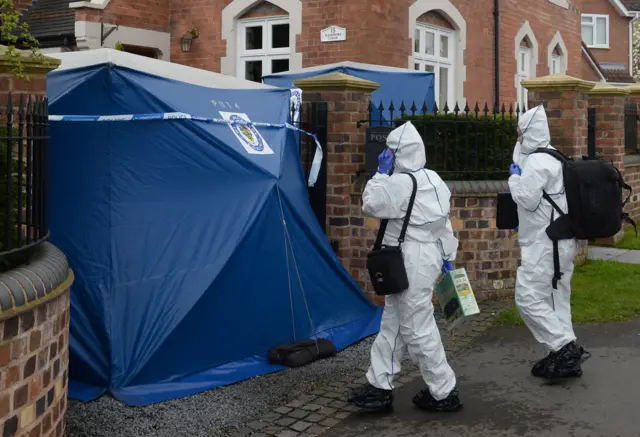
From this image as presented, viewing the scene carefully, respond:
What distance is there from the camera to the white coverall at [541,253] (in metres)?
6.25

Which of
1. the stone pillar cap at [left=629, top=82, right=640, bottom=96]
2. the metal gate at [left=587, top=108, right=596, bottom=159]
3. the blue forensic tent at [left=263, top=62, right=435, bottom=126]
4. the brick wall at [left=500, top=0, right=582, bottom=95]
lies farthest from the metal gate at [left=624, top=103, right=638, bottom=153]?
the blue forensic tent at [left=263, top=62, right=435, bottom=126]

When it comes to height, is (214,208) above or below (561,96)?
below

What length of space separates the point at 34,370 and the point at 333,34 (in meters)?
10.3

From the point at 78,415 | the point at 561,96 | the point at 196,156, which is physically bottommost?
the point at 78,415

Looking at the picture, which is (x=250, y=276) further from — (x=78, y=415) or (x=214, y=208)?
(x=78, y=415)

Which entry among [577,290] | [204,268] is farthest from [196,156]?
[577,290]

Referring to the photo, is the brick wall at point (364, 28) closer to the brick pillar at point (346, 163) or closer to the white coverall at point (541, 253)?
the brick pillar at point (346, 163)

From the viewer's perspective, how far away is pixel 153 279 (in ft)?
20.5

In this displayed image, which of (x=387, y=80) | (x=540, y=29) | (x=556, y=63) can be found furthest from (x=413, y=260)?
(x=556, y=63)

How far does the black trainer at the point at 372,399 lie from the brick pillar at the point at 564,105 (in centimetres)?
530

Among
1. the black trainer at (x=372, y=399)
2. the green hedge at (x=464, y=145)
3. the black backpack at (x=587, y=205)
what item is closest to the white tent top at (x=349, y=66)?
the green hedge at (x=464, y=145)

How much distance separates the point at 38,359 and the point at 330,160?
4963 millimetres

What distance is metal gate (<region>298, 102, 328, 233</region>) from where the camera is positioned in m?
8.79

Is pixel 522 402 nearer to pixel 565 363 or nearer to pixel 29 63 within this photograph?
pixel 565 363
